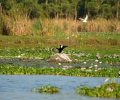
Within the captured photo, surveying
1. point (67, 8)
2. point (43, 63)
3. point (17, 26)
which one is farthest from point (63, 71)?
point (67, 8)

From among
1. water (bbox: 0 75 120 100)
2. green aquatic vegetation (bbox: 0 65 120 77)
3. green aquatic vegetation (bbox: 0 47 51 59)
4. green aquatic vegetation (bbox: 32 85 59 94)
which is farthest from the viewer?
green aquatic vegetation (bbox: 0 47 51 59)

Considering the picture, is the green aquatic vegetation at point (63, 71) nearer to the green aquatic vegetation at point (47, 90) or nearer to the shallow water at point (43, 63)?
the shallow water at point (43, 63)

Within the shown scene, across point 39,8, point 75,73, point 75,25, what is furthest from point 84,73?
point 39,8

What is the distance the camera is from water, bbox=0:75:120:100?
16.9m

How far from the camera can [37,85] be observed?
19844mm

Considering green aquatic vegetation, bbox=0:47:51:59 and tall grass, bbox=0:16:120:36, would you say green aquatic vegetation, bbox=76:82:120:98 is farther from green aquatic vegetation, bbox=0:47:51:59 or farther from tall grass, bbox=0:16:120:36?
tall grass, bbox=0:16:120:36

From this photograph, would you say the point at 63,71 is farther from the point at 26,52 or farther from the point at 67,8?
the point at 67,8

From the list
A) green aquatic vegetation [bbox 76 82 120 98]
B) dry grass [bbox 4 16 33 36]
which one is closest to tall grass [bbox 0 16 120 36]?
dry grass [bbox 4 16 33 36]

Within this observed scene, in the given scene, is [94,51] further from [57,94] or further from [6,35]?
[57,94]

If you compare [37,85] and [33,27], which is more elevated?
[37,85]

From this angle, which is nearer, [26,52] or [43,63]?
[43,63]

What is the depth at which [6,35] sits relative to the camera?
40.4m

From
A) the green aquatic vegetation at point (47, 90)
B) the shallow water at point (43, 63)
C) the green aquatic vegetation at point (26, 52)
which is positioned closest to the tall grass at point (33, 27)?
the green aquatic vegetation at point (26, 52)

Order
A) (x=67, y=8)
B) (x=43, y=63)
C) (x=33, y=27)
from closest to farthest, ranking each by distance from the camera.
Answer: (x=43, y=63) → (x=33, y=27) → (x=67, y=8)
